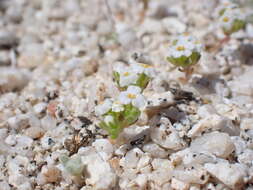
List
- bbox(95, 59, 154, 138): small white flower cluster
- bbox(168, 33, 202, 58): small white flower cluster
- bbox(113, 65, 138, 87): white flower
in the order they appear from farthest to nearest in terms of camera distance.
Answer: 1. bbox(168, 33, 202, 58): small white flower cluster
2. bbox(113, 65, 138, 87): white flower
3. bbox(95, 59, 154, 138): small white flower cluster

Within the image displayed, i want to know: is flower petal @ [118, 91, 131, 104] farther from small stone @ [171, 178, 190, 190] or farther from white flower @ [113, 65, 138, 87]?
small stone @ [171, 178, 190, 190]

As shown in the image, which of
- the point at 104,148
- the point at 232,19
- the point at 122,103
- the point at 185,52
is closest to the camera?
the point at 122,103

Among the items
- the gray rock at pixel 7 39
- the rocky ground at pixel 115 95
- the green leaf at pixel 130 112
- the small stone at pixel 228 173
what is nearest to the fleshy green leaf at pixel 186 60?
the rocky ground at pixel 115 95

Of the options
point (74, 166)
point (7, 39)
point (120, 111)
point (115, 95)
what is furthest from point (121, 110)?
point (7, 39)

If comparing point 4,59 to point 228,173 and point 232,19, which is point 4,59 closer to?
point 232,19

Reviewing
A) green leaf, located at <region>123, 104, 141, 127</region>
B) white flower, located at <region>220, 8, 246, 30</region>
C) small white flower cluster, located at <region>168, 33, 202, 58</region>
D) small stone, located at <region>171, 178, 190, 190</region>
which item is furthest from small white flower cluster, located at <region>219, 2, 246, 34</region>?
small stone, located at <region>171, 178, 190, 190</region>

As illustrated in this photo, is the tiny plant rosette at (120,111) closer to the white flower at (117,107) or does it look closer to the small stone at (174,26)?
the white flower at (117,107)
